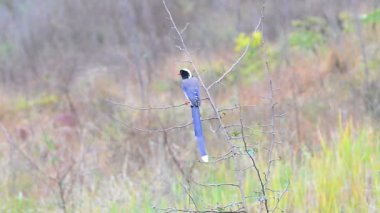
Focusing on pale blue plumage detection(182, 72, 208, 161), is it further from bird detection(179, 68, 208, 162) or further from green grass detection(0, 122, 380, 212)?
green grass detection(0, 122, 380, 212)

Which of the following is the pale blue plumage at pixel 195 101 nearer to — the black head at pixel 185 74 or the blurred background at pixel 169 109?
the black head at pixel 185 74

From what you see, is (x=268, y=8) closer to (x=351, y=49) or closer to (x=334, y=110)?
(x=351, y=49)

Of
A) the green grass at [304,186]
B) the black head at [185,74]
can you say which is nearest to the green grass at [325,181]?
the green grass at [304,186]

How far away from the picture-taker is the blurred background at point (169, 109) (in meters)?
3.75

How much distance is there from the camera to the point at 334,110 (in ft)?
18.5

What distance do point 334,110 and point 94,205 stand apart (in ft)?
7.80

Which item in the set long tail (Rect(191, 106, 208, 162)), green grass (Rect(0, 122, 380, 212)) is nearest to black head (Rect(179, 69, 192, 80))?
long tail (Rect(191, 106, 208, 162))

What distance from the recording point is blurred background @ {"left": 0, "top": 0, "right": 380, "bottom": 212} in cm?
375

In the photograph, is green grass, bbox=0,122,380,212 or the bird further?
green grass, bbox=0,122,380,212

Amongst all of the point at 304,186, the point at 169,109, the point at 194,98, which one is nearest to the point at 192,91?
the point at 194,98

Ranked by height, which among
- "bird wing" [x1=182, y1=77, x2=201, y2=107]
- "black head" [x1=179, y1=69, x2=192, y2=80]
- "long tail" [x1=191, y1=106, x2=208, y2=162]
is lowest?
"long tail" [x1=191, y1=106, x2=208, y2=162]

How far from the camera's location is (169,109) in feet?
20.7

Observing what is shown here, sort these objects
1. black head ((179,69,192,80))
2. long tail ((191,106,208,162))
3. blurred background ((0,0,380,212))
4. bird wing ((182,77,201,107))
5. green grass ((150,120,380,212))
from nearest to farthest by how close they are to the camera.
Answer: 1. long tail ((191,106,208,162))
2. bird wing ((182,77,201,107))
3. black head ((179,69,192,80))
4. green grass ((150,120,380,212))
5. blurred background ((0,0,380,212))

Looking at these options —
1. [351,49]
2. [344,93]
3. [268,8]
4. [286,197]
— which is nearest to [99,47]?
[268,8]
